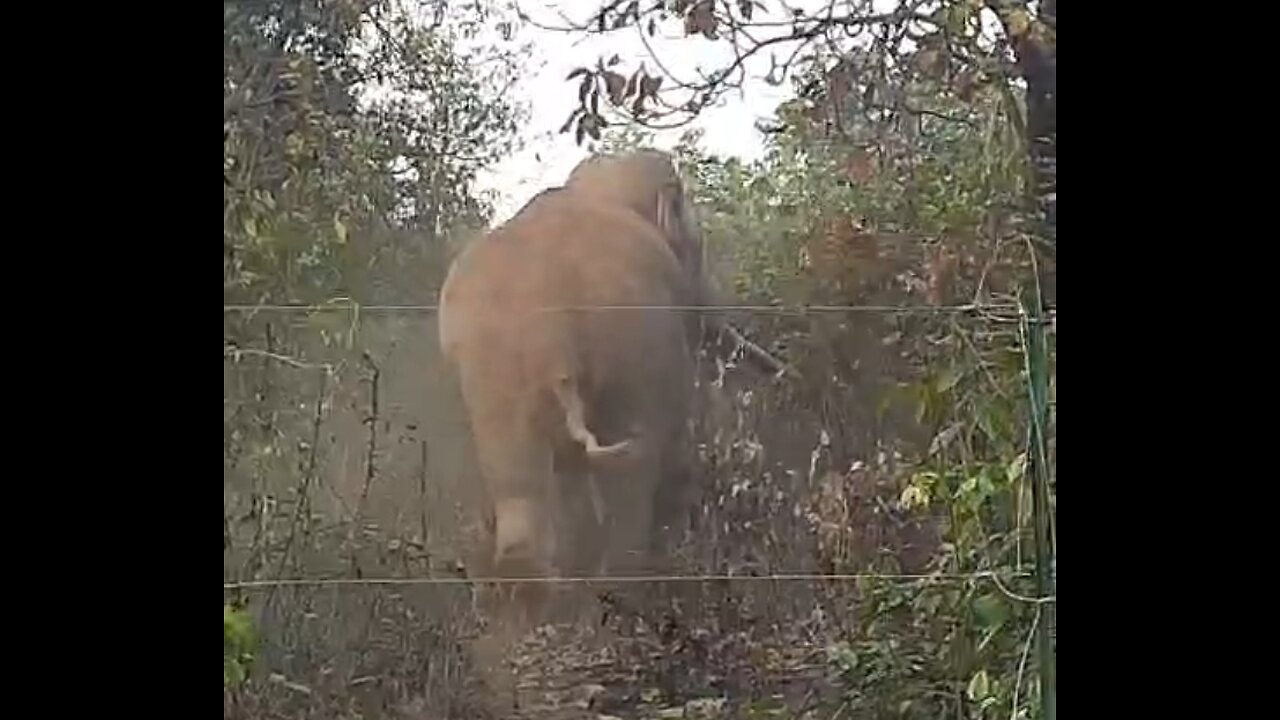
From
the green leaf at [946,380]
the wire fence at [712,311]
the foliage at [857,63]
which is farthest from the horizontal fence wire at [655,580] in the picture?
the foliage at [857,63]

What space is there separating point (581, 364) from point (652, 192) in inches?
5.7

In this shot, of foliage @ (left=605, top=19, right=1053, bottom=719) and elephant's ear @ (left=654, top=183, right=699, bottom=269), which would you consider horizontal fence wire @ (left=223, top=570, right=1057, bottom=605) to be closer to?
foliage @ (left=605, top=19, right=1053, bottom=719)

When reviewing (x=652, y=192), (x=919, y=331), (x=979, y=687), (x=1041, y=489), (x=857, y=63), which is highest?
(x=857, y=63)

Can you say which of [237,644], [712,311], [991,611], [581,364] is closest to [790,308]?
[712,311]

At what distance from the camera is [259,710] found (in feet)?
3.54

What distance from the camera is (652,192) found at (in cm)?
113

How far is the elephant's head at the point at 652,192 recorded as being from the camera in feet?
3.67

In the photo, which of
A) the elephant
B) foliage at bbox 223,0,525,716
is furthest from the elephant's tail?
foliage at bbox 223,0,525,716

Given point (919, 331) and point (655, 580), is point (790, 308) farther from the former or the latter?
point (655, 580)

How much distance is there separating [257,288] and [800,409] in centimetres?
42

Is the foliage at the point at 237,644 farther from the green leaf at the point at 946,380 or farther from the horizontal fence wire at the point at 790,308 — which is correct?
the green leaf at the point at 946,380
